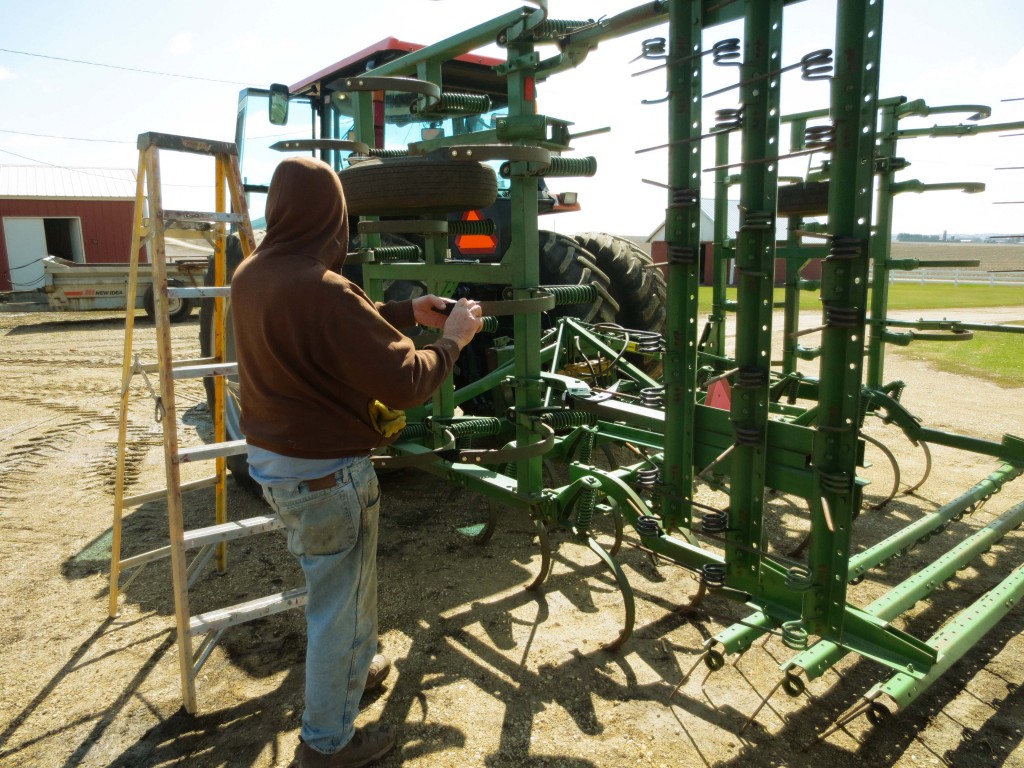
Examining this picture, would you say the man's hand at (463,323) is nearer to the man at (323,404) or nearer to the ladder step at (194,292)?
the man at (323,404)

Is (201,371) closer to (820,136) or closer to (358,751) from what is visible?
(358,751)

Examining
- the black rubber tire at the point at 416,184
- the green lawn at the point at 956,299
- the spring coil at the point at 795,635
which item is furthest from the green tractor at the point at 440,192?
the green lawn at the point at 956,299

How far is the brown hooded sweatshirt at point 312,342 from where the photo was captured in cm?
183

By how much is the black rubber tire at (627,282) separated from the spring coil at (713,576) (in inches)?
134

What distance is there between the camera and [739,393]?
2305 millimetres

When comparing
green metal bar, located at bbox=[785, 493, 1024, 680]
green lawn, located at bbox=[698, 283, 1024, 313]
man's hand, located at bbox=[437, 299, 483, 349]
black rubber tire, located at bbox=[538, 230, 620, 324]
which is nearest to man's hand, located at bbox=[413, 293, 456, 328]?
man's hand, located at bbox=[437, 299, 483, 349]

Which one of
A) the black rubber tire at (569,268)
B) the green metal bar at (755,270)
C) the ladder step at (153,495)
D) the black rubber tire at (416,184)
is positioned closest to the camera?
the green metal bar at (755,270)

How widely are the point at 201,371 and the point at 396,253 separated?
1.39 m

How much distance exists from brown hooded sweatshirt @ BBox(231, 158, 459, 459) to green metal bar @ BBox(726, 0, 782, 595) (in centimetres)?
96

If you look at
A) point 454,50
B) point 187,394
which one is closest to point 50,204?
point 187,394

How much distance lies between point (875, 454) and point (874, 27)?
375 cm

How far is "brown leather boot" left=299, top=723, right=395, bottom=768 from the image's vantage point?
2.00m

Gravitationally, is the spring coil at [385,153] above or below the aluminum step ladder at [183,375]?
above

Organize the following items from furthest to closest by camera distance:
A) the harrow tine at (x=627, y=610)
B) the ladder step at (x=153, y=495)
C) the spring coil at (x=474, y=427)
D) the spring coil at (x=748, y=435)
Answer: the spring coil at (x=474, y=427), the ladder step at (x=153, y=495), the harrow tine at (x=627, y=610), the spring coil at (x=748, y=435)
